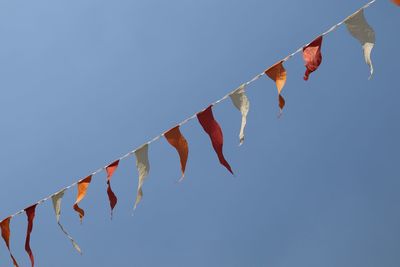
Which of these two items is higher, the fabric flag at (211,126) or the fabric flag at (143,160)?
the fabric flag at (143,160)

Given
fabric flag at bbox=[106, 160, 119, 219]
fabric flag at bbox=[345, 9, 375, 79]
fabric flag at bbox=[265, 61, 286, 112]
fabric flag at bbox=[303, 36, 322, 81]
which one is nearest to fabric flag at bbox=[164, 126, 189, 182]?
fabric flag at bbox=[106, 160, 119, 219]

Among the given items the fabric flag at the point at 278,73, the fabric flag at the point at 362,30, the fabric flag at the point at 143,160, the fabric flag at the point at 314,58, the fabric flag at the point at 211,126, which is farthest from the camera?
the fabric flag at the point at 143,160

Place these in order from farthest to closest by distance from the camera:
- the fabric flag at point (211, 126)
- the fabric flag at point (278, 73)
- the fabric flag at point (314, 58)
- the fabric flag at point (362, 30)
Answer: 1. the fabric flag at point (211, 126)
2. the fabric flag at point (278, 73)
3. the fabric flag at point (314, 58)
4. the fabric flag at point (362, 30)

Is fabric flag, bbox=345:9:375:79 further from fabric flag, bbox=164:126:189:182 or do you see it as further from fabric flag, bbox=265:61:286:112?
fabric flag, bbox=164:126:189:182

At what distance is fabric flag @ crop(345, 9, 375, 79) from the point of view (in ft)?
12.5

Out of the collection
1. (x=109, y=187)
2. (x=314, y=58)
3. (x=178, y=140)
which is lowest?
(x=314, y=58)

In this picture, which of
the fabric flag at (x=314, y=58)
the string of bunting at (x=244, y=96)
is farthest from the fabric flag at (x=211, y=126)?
the fabric flag at (x=314, y=58)

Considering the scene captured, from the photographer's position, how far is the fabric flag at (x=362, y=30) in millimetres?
3803

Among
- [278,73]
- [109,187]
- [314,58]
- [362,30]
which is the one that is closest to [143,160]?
[109,187]

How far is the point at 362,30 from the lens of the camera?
383 cm

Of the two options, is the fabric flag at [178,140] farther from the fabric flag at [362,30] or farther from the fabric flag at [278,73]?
the fabric flag at [362,30]

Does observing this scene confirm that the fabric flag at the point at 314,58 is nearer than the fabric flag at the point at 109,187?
Yes

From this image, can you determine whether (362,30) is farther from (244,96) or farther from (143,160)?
(143,160)

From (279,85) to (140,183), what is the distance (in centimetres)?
134
